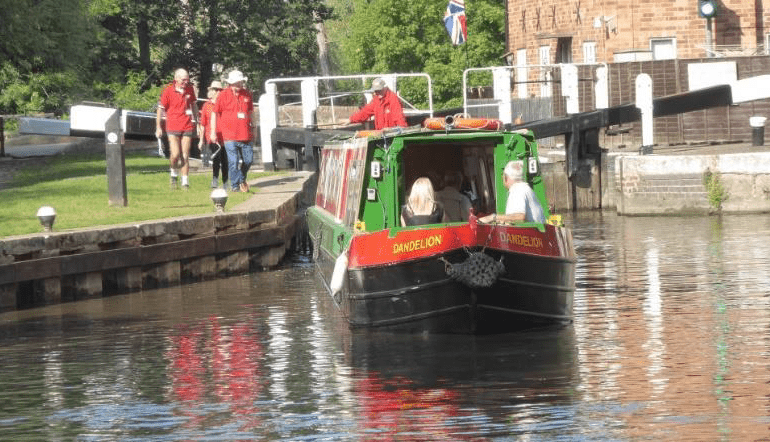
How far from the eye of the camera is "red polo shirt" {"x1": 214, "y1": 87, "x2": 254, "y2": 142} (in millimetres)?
→ 25266

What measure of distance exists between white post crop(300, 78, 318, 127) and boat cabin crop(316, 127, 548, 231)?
40.1 ft

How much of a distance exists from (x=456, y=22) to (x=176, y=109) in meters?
12.7

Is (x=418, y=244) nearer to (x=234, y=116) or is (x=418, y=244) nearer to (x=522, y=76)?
(x=234, y=116)

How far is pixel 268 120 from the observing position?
110 feet

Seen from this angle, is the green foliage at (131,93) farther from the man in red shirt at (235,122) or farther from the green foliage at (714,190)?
the man in red shirt at (235,122)

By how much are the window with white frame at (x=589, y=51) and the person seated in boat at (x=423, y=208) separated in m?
28.7

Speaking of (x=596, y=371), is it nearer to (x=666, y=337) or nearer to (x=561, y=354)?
(x=561, y=354)

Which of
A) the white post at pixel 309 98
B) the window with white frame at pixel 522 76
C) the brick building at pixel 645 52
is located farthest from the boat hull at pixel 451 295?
the window with white frame at pixel 522 76

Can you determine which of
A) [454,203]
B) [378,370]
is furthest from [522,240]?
[454,203]

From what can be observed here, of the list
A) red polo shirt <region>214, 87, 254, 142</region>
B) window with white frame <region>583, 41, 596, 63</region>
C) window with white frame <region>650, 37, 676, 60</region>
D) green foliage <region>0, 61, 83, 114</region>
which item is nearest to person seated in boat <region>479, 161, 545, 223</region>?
red polo shirt <region>214, 87, 254, 142</region>

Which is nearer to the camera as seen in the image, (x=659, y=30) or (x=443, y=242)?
(x=443, y=242)

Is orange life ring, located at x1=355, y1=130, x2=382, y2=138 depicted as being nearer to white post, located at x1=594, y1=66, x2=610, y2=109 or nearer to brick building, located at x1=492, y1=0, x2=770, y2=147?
white post, located at x1=594, y1=66, x2=610, y2=109

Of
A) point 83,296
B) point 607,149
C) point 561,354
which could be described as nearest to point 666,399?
point 561,354

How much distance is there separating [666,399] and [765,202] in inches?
722
